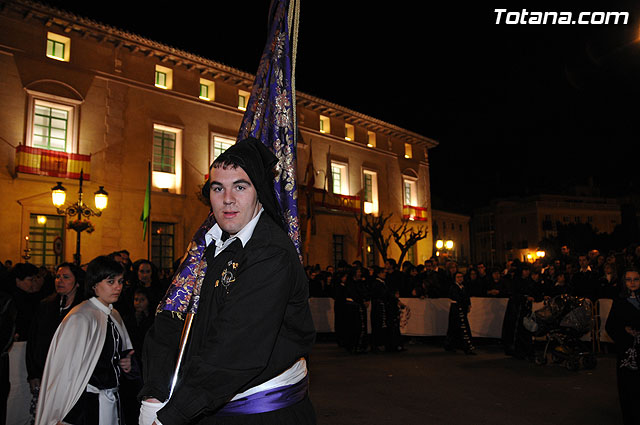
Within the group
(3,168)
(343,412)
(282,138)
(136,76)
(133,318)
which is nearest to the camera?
(282,138)

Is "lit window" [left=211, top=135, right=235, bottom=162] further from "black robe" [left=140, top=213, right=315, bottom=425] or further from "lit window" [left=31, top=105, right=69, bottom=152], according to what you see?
"black robe" [left=140, top=213, right=315, bottom=425]

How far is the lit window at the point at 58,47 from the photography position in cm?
2017

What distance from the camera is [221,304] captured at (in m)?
1.98

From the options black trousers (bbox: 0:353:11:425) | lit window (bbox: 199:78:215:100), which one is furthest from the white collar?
lit window (bbox: 199:78:215:100)

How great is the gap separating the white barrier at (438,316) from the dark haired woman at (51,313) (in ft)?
35.5

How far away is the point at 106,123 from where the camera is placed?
21.5 m

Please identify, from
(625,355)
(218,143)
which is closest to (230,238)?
(625,355)

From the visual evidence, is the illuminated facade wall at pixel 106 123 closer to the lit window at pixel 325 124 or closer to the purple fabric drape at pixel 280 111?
the lit window at pixel 325 124

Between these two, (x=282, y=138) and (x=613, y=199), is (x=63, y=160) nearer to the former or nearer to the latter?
(x=282, y=138)

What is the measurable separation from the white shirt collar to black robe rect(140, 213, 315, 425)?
0.03m

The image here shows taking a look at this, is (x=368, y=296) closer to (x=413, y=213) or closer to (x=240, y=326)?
(x=240, y=326)

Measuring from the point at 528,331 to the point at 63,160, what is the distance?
705 inches

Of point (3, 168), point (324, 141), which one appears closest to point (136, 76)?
point (3, 168)

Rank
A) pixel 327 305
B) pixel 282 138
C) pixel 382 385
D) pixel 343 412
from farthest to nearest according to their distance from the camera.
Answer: pixel 327 305 → pixel 382 385 → pixel 343 412 → pixel 282 138
